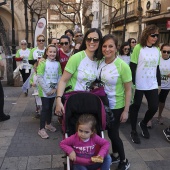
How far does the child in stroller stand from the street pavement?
2.87ft

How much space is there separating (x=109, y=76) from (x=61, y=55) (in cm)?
176

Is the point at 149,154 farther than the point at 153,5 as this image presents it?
No

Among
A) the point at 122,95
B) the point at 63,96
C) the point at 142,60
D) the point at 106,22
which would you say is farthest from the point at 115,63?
the point at 106,22

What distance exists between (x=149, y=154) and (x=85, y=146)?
1619 mm

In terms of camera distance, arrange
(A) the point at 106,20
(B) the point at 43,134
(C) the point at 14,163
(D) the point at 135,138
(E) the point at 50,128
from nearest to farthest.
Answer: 1. (C) the point at 14,163
2. (D) the point at 135,138
3. (B) the point at 43,134
4. (E) the point at 50,128
5. (A) the point at 106,20

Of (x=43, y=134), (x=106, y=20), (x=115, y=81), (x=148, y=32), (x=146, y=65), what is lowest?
(x=43, y=134)

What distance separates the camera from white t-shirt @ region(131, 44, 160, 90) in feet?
12.6

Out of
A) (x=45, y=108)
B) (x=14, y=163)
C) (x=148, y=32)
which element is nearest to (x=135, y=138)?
(x=45, y=108)

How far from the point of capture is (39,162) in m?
3.49

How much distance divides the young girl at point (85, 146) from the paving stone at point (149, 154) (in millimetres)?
1283

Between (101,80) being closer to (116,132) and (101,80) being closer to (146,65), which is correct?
(116,132)

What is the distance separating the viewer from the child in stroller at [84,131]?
2.54 m

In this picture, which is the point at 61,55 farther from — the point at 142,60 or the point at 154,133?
the point at 154,133

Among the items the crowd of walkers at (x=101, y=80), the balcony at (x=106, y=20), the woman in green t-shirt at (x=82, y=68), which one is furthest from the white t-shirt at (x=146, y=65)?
the balcony at (x=106, y=20)
